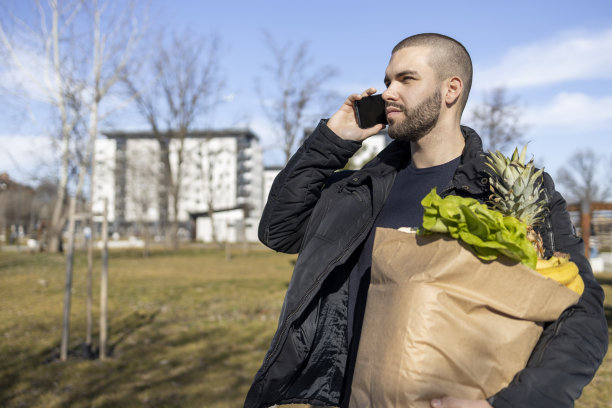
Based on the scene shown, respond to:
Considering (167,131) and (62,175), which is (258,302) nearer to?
(62,175)

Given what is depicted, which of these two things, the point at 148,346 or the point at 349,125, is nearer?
the point at 349,125

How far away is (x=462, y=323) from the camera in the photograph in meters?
1.54

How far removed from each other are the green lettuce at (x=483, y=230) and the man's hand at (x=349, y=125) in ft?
3.22

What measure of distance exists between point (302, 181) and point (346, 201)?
0.23 m

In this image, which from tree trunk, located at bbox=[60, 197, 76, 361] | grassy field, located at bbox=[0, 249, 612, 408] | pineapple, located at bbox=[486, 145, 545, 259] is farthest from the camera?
tree trunk, located at bbox=[60, 197, 76, 361]

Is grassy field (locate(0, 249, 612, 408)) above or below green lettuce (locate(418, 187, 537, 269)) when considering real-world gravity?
below

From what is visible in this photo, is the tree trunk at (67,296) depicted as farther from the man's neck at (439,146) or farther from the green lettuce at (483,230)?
the green lettuce at (483,230)

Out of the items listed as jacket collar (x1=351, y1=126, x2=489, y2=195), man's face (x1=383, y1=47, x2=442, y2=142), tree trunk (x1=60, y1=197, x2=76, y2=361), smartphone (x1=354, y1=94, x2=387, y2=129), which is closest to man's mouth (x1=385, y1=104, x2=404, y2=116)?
man's face (x1=383, y1=47, x2=442, y2=142)

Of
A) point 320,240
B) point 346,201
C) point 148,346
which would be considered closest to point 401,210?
point 346,201

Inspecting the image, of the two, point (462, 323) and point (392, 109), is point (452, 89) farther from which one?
point (462, 323)

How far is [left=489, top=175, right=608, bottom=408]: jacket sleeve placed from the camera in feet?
5.14

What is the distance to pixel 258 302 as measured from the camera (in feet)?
39.7

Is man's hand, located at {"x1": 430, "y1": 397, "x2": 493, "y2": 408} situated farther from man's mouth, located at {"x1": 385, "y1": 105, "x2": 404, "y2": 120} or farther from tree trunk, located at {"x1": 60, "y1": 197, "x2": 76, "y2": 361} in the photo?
→ tree trunk, located at {"x1": 60, "y1": 197, "x2": 76, "y2": 361}

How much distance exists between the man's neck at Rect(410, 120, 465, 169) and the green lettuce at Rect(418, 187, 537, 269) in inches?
36.3
